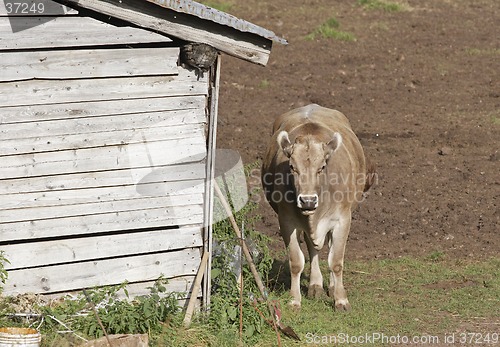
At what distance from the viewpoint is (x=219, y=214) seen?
10445 millimetres

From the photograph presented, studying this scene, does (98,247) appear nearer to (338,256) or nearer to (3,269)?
(3,269)

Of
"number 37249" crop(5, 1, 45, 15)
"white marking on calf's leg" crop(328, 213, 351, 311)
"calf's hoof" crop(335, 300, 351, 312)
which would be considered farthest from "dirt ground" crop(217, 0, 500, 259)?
"number 37249" crop(5, 1, 45, 15)

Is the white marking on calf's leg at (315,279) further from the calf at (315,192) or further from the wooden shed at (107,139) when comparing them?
the wooden shed at (107,139)

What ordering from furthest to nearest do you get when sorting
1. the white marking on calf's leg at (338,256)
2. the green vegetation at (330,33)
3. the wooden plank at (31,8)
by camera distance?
1. the green vegetation at (330,33)
2. the white marking on calf's leg at (338,256)
3. the wooden plank at (31,8)

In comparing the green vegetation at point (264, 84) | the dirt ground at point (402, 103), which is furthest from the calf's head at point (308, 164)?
the green vegetation at point (264, 84)

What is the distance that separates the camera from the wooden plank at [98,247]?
28.9 feet

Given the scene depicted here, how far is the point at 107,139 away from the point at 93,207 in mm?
610

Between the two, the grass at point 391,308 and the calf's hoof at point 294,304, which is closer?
the grass at point 391,308

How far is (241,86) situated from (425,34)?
194 inches

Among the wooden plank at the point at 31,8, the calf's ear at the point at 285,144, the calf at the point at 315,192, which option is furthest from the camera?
the calf's ear at the point at 285,144

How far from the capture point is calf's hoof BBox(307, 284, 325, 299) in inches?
436

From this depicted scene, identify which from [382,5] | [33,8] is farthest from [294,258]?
[382,5]

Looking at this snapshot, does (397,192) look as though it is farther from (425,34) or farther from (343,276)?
(425,34)

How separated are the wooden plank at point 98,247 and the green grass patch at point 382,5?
1594 cm
